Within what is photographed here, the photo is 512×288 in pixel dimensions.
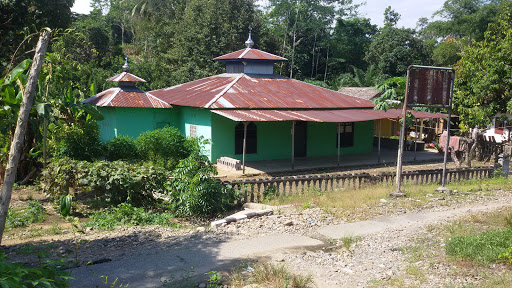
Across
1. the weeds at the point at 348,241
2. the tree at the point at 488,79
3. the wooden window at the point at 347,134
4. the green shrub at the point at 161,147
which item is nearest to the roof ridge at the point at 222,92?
the green shrub at the point at 161,147

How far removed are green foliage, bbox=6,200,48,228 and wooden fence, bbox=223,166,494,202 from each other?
470 cm

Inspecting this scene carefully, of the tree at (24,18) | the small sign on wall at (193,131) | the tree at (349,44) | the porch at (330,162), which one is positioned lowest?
the porch at (330,162)

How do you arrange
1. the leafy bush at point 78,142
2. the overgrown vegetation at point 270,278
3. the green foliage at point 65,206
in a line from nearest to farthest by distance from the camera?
the overgrown vegetation at point 270,278
the green foliage at point 65,206
the leafy bush at point 78,142

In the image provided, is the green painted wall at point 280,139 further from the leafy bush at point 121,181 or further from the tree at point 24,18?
the tree at point 24,18

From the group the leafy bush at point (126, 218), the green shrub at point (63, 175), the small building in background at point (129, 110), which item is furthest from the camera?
the small building in background at point (129, 110)

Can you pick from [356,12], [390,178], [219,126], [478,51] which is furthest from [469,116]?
[356,12]

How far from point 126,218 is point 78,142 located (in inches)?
236

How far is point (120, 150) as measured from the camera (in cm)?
1570

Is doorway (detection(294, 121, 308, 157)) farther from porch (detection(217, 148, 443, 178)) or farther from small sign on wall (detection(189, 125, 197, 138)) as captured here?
small sign on wall (detection(189, 125, 197, 138))

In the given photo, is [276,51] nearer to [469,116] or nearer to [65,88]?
[469,116]

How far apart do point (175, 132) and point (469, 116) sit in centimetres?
1504

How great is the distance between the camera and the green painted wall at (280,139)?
62.3 ft

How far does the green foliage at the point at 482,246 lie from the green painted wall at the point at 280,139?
12566mm

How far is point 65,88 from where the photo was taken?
680 inches
